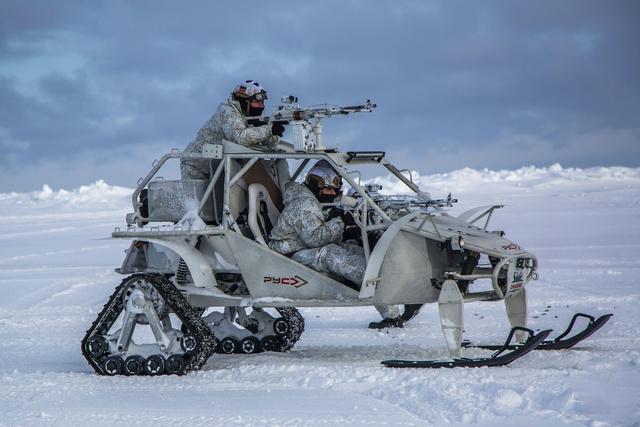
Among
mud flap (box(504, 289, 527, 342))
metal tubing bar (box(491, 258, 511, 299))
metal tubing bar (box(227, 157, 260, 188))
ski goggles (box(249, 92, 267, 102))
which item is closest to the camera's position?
metal tubing bar (box(491, 258, 511, 299))

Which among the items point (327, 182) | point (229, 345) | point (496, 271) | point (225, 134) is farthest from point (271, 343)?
point (496, 271)

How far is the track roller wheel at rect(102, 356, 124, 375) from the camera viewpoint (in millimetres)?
10289

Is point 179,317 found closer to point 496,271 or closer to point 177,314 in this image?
point 177,314

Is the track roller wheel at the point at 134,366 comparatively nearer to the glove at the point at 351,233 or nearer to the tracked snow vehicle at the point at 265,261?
the tracked snow vehicle at the point at 265,261

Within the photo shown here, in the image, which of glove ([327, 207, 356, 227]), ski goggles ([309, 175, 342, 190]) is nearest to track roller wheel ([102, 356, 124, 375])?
glove ([327, 207, 356, 227])

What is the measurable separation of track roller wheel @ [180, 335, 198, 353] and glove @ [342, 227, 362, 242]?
1.95 m

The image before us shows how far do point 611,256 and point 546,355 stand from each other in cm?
1272

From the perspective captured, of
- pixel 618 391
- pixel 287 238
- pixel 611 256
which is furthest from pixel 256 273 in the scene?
pixel 611 256

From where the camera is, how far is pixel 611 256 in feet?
72.2

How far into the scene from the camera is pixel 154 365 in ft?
33.5

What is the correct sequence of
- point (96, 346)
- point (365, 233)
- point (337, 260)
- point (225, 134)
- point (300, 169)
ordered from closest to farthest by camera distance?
point (365, 233), point (337, 260), point (96, 346), point (225, 134), point (300, 169)

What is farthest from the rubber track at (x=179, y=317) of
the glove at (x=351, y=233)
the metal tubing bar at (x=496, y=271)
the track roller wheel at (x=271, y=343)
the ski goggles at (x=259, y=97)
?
the metal tubing bar at (x=496, y=271)

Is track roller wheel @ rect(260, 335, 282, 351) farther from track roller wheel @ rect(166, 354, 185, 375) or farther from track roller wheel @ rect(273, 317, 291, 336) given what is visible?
track roller wheel @ rect(166, 354, 185, 375)

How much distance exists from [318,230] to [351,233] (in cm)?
55
